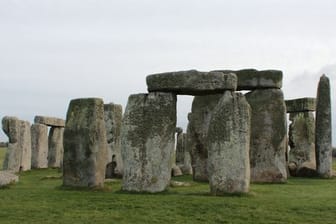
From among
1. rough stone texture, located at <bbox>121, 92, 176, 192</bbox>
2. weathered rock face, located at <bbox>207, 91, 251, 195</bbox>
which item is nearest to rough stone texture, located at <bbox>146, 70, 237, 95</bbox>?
rough stone texture, located at <bbox>121, 92, 176, 192</bbox>

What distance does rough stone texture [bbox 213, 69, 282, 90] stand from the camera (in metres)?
18.7

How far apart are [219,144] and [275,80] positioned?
6310 millimetres

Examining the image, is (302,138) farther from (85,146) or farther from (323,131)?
(85,146)

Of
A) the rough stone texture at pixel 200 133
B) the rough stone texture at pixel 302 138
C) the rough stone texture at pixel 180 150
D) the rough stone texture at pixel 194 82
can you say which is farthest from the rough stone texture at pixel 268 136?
the rough stone texture at pixel 180 150

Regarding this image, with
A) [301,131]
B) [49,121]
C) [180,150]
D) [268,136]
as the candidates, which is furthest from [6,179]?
[180,150]

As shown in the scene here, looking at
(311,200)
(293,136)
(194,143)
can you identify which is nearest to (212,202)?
(311,200)

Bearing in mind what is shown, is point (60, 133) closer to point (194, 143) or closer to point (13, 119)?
point (13, 119)

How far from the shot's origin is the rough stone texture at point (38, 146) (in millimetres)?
27852

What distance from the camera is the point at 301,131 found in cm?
2464

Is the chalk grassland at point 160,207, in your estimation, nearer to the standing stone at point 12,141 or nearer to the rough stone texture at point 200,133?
the rough stone texture at point 200,133

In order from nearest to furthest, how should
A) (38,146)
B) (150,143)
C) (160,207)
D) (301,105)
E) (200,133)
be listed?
(160,207) → (150,143) → (200,133) → (301,105) → (38,146)

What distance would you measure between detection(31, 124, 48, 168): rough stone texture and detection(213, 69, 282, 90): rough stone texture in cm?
1281

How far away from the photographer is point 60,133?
29.5 metres

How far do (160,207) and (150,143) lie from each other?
8.09 ft
